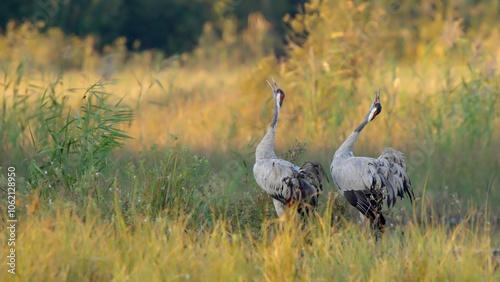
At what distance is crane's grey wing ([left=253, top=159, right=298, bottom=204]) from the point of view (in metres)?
5.18

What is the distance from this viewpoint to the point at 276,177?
17.1 feet

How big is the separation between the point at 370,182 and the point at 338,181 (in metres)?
0.27

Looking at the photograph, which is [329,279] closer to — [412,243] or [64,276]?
[412,243]

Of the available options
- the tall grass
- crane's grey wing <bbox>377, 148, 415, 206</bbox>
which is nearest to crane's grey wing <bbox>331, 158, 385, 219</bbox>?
crane's grey wing <bbox>377, 148, 415, 206</bbox>

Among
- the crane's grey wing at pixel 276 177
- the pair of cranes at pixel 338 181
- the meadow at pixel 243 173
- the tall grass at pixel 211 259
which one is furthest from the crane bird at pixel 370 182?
the tall grass at pixel 211 259

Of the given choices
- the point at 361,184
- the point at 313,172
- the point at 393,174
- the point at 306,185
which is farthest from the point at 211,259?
the point at 393,174

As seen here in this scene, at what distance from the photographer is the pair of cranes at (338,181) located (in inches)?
204

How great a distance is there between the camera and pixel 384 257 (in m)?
4.37

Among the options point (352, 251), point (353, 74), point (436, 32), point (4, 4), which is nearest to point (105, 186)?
point (352, 251)

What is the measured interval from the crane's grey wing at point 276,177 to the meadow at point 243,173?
268mm

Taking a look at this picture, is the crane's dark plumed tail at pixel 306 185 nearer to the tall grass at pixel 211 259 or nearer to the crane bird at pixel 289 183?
the crane bird at pixel 289 183

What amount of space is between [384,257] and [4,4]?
56.6 feet

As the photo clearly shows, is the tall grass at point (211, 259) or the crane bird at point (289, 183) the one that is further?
the crane bird at point (289, 183)

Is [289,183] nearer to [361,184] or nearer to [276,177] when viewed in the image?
[276,177]
